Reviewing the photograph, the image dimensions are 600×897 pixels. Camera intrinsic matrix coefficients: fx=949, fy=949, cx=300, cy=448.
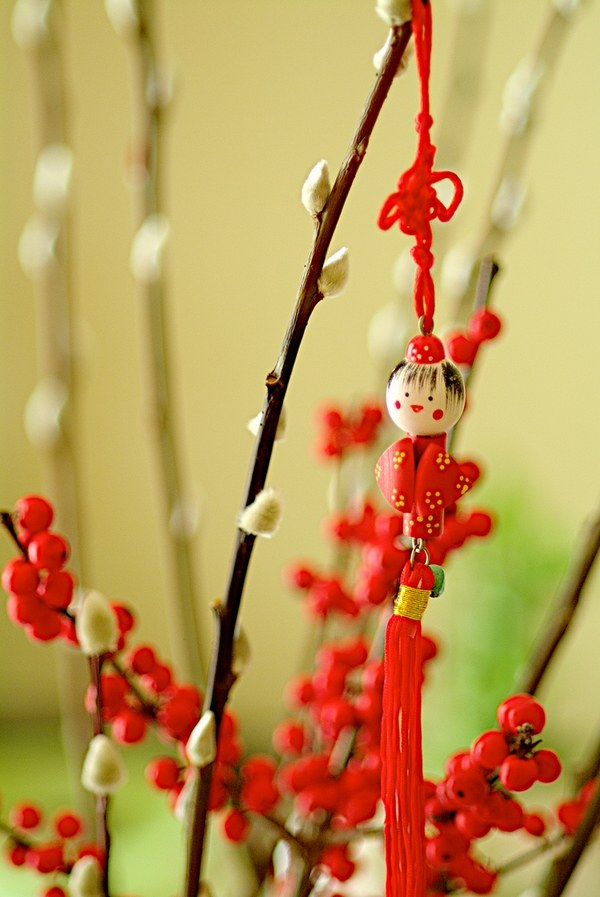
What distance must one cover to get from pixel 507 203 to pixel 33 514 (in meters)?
0.21

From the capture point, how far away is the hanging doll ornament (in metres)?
0.21

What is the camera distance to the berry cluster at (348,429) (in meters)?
0.33

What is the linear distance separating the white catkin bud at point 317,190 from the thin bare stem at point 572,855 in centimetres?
17

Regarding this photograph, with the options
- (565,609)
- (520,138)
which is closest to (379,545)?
(565,609)

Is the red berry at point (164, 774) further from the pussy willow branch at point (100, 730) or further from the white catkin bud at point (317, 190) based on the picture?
the white catkin bud at point (317, 190)

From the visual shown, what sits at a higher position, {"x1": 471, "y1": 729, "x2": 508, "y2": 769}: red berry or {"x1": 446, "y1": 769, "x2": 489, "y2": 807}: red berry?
{"x1": 471, "y1": 729, "x2": 508, "y2": 769}: red berry

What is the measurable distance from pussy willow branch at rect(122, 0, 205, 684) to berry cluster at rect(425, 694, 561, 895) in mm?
150

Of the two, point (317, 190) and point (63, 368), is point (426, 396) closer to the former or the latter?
point (317, 190)

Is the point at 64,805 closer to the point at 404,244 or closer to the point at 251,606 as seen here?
the point at 251,606

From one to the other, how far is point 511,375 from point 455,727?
0.32 meters

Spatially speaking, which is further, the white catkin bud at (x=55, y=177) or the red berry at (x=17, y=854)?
the white catkin bud at (x=55, y=177)

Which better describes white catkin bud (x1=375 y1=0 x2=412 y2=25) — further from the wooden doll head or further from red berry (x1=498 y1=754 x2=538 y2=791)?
red berry (x1=498 y1=754 x2=538 y2=791)

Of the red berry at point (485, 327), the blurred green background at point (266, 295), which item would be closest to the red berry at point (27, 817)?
the red berry at point (485, 327)

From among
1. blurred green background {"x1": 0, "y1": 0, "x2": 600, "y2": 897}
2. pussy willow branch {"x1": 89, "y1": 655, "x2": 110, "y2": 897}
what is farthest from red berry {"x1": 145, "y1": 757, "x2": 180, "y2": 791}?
blurred green background {"x1": 0, "y1": 0, "x2": 600, "y2": 897}
